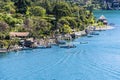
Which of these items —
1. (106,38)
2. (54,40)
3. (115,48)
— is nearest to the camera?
(115,48)

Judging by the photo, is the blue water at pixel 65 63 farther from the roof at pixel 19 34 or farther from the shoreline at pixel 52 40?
the roof at pixel 19 34

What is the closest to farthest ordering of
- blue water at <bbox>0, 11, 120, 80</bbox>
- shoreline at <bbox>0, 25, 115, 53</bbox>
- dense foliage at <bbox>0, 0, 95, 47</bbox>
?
blue water at <bbox>0, 11, 120, 80</bbox>, shoreline at <bbox>0, 25, 115, 53</bbox>, dense foliage at <bbox>0, 0, 95, 47</bbox>

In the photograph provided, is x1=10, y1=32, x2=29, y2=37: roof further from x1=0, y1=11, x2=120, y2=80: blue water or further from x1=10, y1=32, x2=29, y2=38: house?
x1=0, y1=11, x2=120, y2=80: blue water

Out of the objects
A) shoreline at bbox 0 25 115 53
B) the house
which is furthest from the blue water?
the house

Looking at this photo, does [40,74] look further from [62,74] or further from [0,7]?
[0,7]

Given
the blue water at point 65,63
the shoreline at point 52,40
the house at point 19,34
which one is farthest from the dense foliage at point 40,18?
the blue water at point 65,63

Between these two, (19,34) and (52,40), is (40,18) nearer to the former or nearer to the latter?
(19,34)

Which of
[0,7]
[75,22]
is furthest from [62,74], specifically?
[0,7]

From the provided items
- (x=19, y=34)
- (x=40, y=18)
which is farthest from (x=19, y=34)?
(x=40, y=18)
